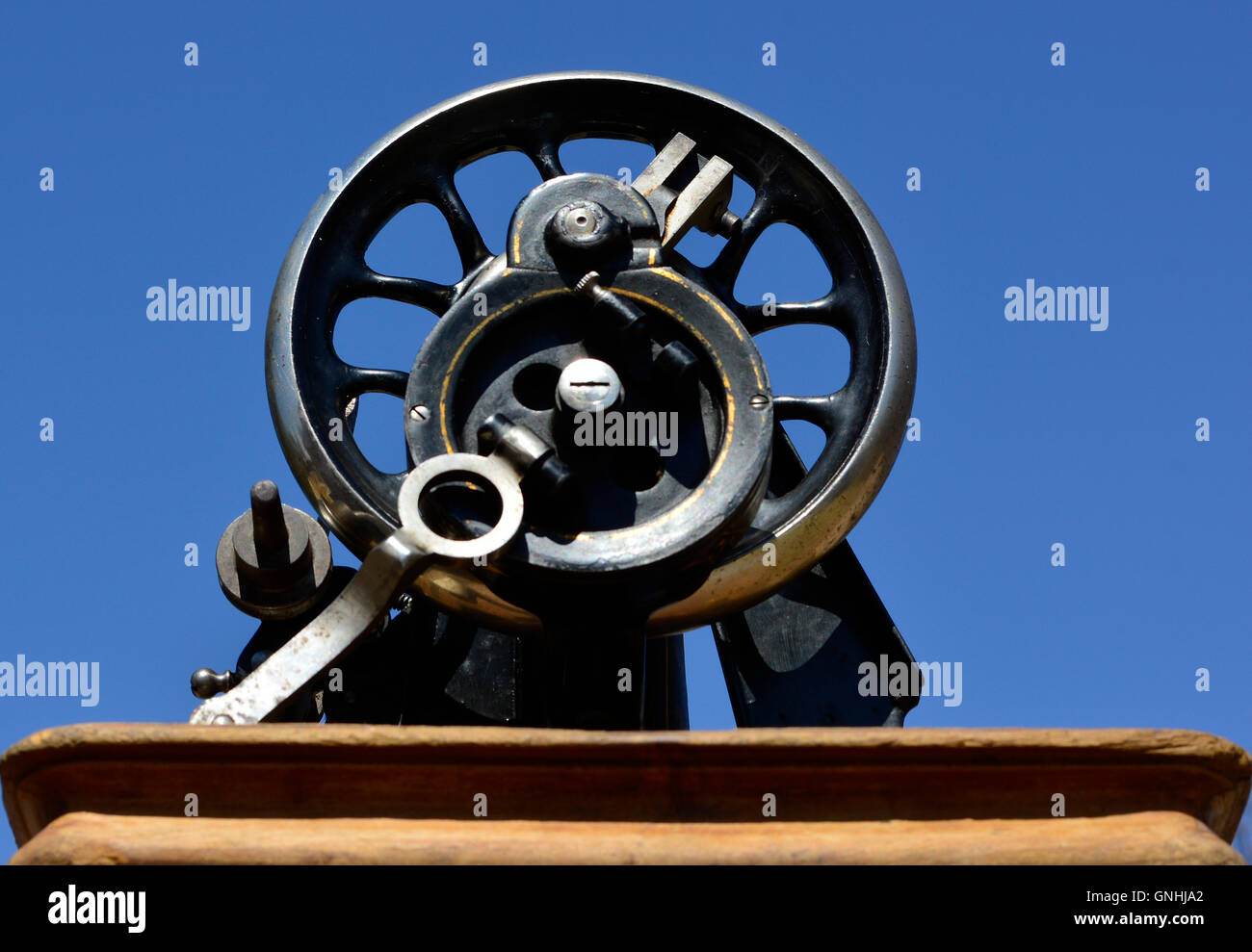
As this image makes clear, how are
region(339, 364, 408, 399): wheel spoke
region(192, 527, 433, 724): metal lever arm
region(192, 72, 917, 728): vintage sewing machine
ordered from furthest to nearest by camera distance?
region(339, 364, 408, 399): wheel spoke
region(192, 72, 917, 728): vintage sewing machine
region(192, 527, 433, 724): metal lever arm

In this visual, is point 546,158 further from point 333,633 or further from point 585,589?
Answer: point 333,633

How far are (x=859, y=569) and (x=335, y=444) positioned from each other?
1.09 m

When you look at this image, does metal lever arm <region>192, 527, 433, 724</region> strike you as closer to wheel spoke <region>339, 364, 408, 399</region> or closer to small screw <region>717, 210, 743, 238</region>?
wheel spoke <region>339, 364, 408, 399</region>

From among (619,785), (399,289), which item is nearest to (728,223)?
(399,289)

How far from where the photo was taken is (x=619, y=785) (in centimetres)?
247

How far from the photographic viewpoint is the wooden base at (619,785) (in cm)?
243

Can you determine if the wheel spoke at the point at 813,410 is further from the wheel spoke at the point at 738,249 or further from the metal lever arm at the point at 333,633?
the metal lever arm at the point at 333,633

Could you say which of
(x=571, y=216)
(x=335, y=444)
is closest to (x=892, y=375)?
(x=571, y=216)

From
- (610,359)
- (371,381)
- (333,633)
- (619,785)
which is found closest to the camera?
(619,785)

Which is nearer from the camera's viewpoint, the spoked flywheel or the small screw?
the spoked flywheel

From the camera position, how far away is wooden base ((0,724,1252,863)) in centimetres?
243

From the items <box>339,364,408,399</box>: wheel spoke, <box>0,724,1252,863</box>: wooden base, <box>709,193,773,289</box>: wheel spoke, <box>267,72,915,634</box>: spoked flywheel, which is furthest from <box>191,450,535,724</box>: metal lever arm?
<box>709,193,773,289</box>: wheel spoke
